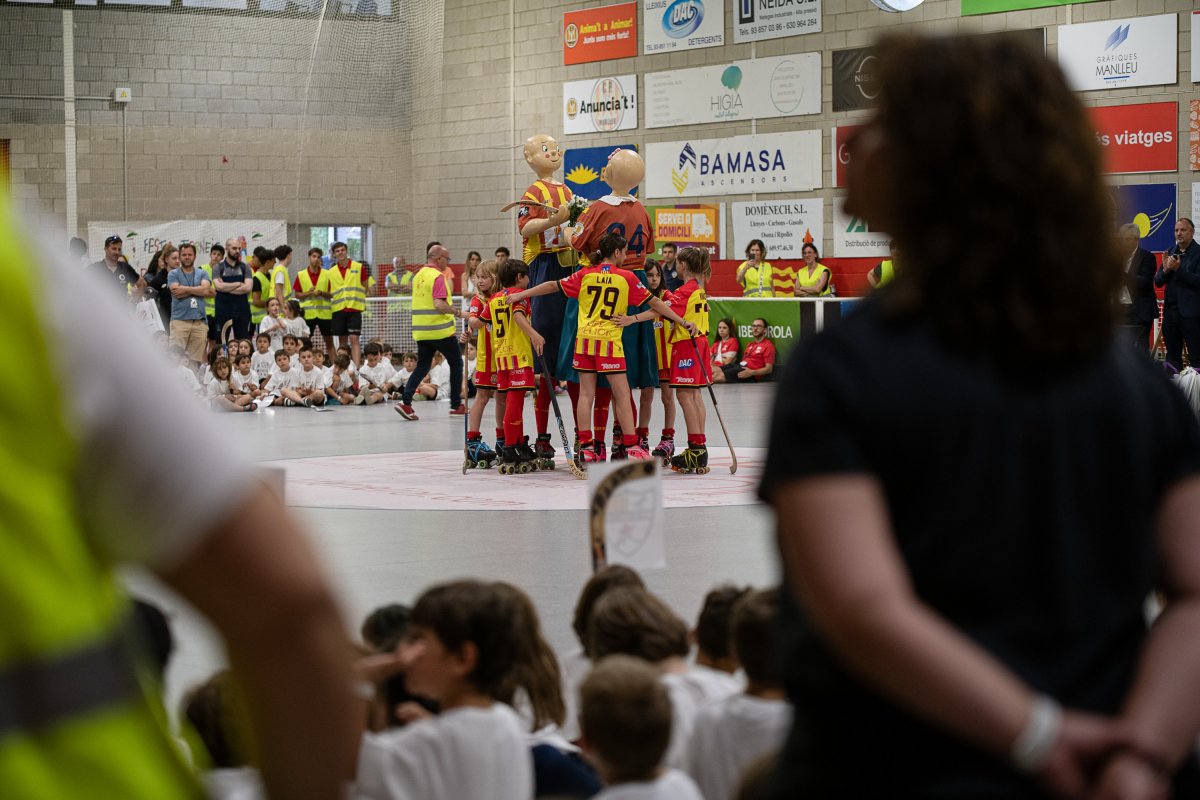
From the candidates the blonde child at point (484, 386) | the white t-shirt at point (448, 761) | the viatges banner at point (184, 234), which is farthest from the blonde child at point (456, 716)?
the viatges banner at point (184, 234)

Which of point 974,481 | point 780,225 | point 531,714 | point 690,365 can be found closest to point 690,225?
point 780,225

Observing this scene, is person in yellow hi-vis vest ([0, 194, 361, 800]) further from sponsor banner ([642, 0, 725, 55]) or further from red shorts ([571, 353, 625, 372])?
sponsor banner ([642, 0, 725, 55])

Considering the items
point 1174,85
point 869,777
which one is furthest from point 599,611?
point 1174,85

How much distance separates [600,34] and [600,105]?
0.97m

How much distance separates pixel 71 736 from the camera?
2.56 ft

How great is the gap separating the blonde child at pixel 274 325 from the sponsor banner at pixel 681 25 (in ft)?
22.5

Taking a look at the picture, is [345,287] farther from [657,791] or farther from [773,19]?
[657,791]

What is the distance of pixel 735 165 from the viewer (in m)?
19.5

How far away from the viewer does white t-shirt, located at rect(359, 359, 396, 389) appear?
52.0 ft

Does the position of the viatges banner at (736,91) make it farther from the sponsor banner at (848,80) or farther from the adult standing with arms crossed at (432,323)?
the adult standing with arms crossed at (432,323)

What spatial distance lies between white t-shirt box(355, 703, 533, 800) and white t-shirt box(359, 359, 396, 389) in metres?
13.6

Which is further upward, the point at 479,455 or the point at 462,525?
the point at 479,455

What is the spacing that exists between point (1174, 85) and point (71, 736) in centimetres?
1677

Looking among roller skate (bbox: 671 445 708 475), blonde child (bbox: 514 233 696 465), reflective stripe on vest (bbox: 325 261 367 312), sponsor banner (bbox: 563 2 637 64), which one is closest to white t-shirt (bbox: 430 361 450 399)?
reflective stripe on vest (bbox: 325 261 367 312)
